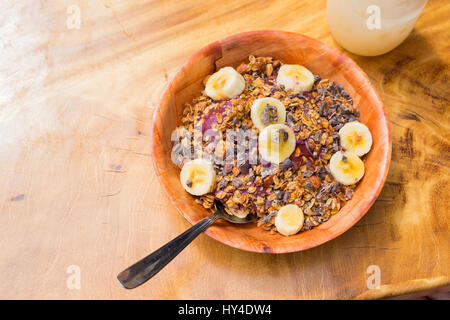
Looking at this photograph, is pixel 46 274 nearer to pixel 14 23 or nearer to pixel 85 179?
pixel 85 179

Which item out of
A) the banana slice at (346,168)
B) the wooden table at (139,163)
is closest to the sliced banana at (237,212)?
the wooden table at (139,163)

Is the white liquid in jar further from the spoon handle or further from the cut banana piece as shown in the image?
the spoon handle

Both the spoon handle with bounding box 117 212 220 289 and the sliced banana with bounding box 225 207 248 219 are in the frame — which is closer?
the spoon handle with bounding box 117 212 220 289

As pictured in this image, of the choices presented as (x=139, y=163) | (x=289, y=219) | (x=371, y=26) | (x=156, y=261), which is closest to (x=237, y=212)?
(x=289, y=219)

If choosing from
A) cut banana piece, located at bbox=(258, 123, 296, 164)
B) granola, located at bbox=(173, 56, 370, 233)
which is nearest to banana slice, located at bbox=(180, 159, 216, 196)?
granola, located at bbox=(173, 56, 370, 233)

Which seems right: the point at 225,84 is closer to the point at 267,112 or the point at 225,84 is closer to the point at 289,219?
the point at 267,112
